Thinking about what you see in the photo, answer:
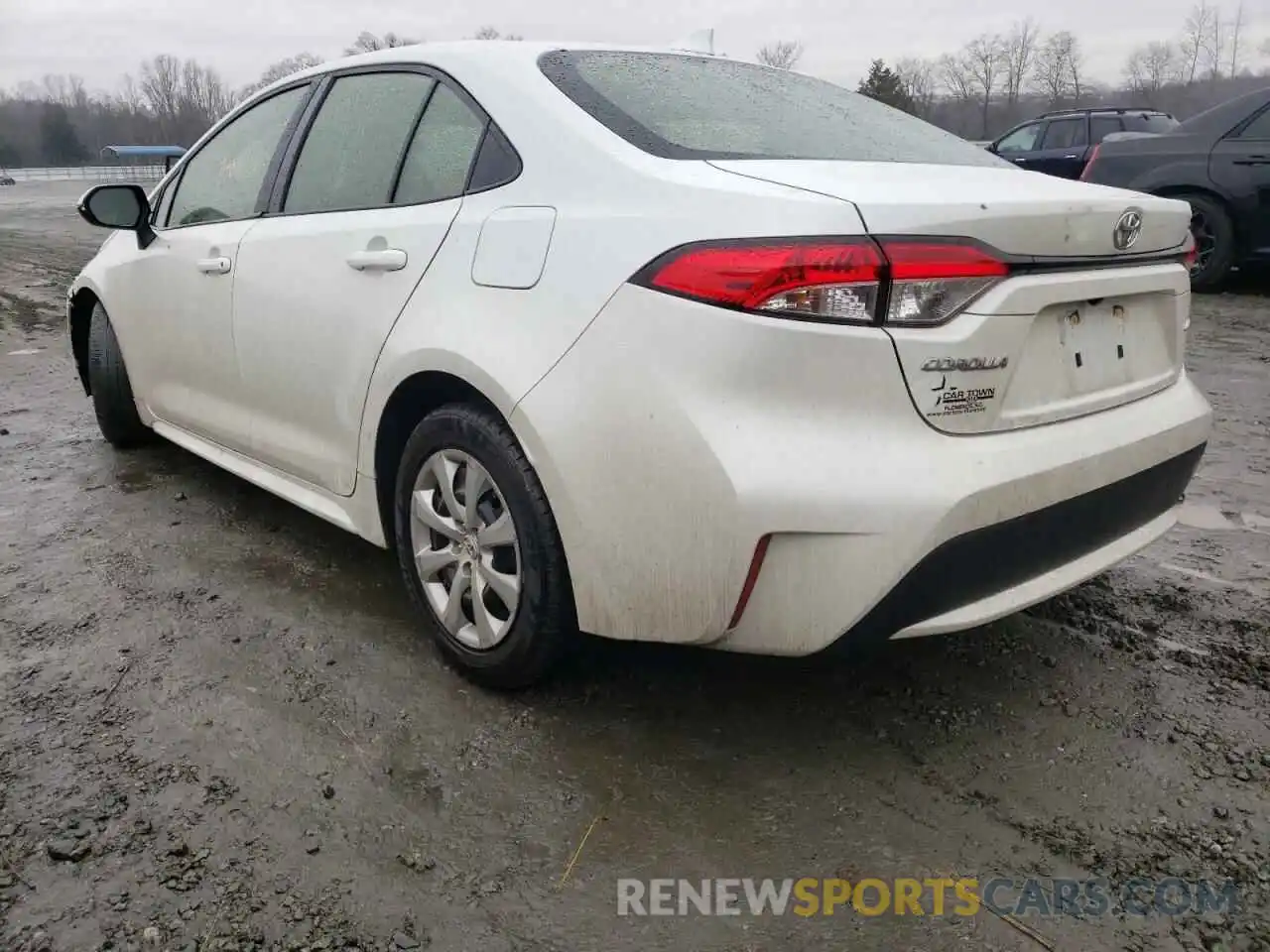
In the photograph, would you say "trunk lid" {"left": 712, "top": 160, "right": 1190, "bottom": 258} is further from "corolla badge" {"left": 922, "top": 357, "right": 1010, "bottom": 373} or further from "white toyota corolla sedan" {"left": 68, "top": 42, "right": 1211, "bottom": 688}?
"corolla badge" {"left": 922, "top": 357, "right": 1010, "bottom": 373}

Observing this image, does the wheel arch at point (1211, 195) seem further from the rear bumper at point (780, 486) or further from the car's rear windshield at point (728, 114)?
the rear bumper at point (780, 486)

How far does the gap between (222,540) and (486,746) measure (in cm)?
171

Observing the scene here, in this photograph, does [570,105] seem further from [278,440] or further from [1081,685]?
[1081,685]

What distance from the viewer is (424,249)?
244 centimetres

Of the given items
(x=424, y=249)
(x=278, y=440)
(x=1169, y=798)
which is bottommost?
(x=1169, y=798)

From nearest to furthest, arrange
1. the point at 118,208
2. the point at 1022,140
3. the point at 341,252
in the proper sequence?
the point at 341,252, the point at 118,208, the point at 1022,140

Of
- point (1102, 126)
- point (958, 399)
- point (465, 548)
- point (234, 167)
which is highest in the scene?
point (1102, 126)

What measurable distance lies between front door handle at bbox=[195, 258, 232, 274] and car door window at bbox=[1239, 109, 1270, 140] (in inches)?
301

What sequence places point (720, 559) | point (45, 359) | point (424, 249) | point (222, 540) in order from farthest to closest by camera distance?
point (45, 359) < point (222, 540) < point (424, 249) < point (720, 559)

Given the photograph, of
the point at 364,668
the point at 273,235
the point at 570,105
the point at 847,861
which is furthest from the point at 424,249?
the point at 847,861

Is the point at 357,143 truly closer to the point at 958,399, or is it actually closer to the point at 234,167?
the point at 234,167

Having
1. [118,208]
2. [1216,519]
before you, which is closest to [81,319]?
[118,208]

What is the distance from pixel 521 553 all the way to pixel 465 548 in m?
0.24

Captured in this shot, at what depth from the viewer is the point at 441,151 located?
101 inches
